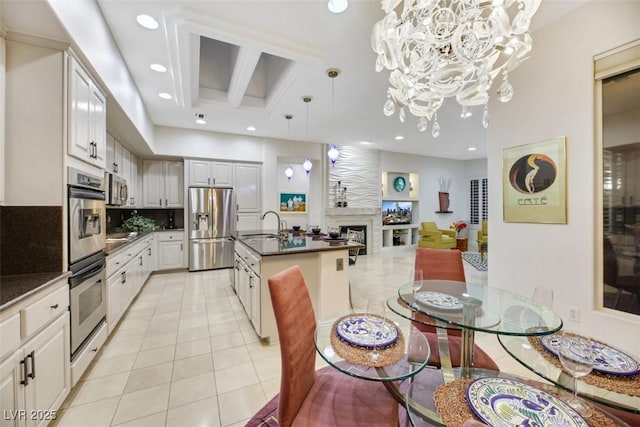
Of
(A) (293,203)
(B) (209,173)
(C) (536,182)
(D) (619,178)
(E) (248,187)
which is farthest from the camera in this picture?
(A) (293,203)

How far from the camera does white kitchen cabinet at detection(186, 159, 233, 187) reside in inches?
205

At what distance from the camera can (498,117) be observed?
106 inches

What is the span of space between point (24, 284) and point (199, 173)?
4.13 m

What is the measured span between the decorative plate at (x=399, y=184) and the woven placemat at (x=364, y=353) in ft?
23.0

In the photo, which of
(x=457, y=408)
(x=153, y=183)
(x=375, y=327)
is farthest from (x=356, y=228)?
(x=457, y=408)

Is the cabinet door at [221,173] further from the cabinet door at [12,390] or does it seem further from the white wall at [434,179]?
the cabinet door at [12,390]

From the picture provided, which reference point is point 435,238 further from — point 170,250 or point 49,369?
point 49,369

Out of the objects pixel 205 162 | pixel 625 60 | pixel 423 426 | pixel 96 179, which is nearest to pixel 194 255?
pixel 205 162

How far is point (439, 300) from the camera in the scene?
161cm

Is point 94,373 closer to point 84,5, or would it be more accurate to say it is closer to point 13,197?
point 13,197

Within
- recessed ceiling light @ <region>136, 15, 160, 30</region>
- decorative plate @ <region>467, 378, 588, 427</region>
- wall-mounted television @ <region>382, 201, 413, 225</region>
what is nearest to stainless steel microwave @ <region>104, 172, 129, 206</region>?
recessed ceiling light @ <region>136, 15, 160, 30</region>

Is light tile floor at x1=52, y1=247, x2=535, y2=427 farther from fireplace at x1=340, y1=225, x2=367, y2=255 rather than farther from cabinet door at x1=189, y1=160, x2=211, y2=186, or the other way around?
fireplace at x1=340, y1=225, x2=367, y2=255

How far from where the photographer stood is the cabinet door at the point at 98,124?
209cm

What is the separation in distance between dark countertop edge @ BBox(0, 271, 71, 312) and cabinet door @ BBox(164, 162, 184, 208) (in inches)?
154
